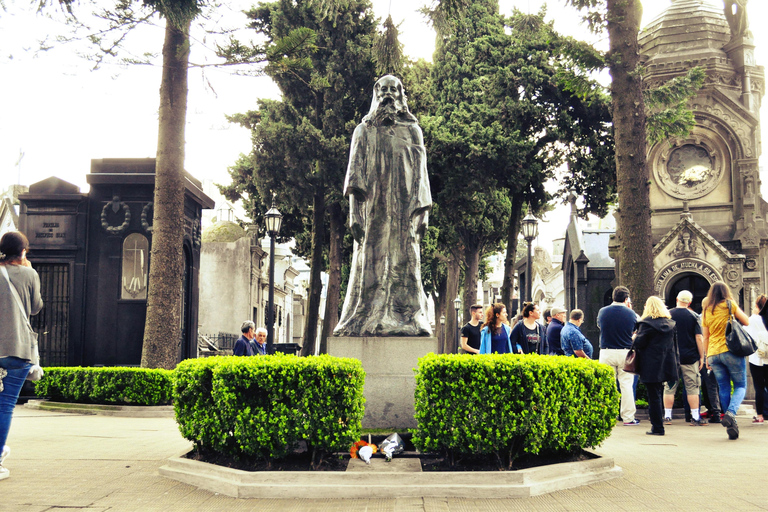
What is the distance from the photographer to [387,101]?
8719mm

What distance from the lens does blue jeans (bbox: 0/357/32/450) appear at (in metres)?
5.88

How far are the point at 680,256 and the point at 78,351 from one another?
20762 millimetres

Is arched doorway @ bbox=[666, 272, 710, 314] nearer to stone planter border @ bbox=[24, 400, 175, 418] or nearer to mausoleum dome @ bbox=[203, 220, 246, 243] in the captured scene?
stone planter border @ bbox=[24, 400, 175, 418]

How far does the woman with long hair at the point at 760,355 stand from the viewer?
1053 cm

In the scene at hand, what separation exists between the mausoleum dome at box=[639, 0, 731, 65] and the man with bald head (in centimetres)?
2433

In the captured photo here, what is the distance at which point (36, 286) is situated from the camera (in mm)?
6195

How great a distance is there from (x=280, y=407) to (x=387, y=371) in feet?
6.93

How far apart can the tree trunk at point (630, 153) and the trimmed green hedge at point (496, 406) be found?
25.6 feet

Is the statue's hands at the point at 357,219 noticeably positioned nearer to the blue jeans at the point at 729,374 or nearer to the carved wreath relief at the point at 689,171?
the blue jeans at the point at 729,374

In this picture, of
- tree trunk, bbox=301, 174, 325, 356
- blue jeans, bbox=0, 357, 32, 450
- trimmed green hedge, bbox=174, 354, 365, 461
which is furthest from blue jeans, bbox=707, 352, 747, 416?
tree trunk, bbox=301, 174, 325, 356

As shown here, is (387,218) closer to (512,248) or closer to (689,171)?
(512,248)

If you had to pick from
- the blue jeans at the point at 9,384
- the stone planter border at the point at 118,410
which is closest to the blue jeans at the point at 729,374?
the blue jeans at the point at 9,384

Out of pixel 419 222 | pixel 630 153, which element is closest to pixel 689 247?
pixel 630 153

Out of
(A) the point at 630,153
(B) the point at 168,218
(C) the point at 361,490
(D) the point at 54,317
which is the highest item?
(A) the point at 630,153
